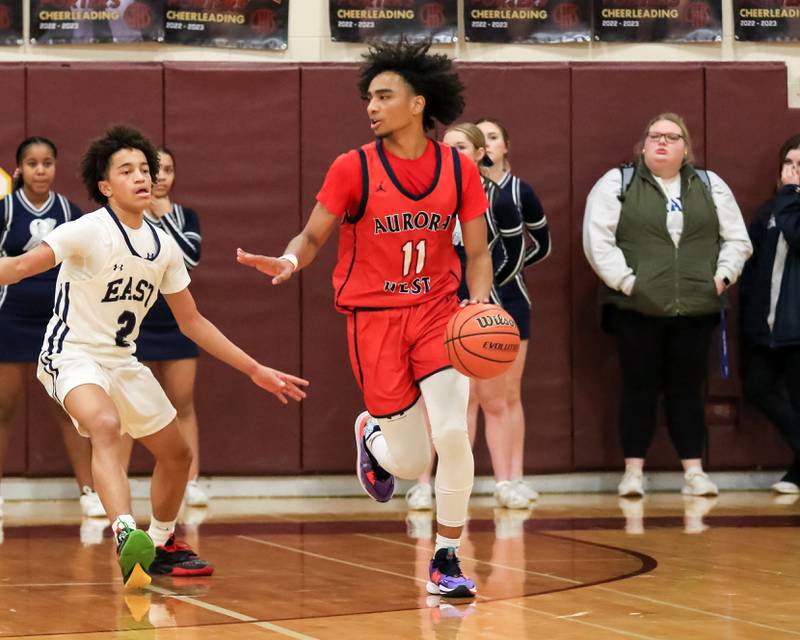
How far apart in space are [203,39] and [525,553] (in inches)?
165

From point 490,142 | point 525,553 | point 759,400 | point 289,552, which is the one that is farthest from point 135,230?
point 759,400

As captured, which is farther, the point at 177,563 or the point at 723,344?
the point at 723,344

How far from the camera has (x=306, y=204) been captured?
860 centimetres

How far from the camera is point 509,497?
786cm

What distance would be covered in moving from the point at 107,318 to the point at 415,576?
1.54 m

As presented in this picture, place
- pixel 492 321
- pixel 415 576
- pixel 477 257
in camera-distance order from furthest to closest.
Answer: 1. pixel 415 576
2. pixel 477 257
3. pixel 492 321

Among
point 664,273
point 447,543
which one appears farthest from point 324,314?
point 447,543

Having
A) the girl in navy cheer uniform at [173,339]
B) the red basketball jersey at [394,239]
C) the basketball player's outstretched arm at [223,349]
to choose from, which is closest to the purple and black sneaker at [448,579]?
the basketball player's outstretched arm at [223,349]

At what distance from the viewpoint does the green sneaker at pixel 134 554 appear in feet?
15.9

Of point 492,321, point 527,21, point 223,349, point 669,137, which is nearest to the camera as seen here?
point 492,321

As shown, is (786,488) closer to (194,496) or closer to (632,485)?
(632,485)

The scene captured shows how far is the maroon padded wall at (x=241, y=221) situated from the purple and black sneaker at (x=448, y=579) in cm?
364

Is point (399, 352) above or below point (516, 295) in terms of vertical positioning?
below

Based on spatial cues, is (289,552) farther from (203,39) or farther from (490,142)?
(203,39)
